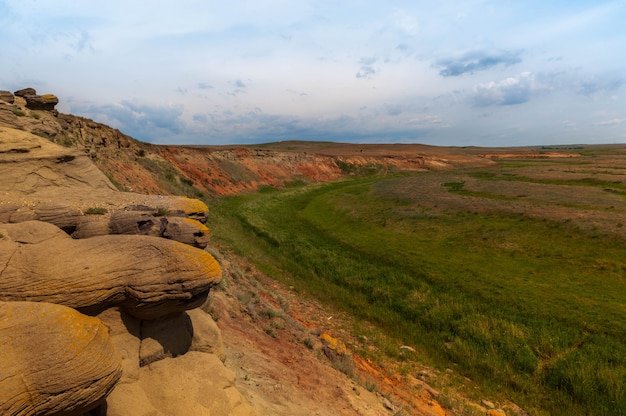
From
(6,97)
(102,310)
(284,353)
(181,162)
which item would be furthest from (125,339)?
(181,162)

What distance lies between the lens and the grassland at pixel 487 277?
15859 millimetres

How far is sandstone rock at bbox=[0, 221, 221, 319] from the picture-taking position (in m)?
8.15

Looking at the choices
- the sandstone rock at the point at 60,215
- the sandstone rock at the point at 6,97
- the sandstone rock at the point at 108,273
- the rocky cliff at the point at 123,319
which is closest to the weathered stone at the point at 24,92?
the sandstone rock at the point at 6,97

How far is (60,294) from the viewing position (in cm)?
818

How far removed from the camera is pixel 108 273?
9.01m

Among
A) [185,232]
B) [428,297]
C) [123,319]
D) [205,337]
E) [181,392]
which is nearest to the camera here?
[181,392]

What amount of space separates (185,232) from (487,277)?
21.9 meters

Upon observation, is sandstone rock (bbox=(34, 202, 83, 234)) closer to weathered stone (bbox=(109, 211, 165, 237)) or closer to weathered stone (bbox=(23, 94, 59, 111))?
weathered stone (bbox=(109, 211, 165, 237))

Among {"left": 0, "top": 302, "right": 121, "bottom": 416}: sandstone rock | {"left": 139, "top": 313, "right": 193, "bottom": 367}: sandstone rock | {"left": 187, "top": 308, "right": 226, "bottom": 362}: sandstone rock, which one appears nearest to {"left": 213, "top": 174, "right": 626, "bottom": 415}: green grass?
{"left": 187, "top": 308, "right": 226, "bottom": 362}: sandstone rock

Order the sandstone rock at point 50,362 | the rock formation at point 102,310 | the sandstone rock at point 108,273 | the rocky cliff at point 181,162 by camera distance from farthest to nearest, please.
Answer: the rocky cliff at point 181,162 < the sandstone rock at point 108,273 < the rock formation at point 102,310 < the sandstone rock at point 50,362

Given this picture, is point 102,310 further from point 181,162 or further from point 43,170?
point 181,162

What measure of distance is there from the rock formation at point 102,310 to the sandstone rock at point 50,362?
0.02 m

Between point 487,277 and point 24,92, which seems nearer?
point 487,277

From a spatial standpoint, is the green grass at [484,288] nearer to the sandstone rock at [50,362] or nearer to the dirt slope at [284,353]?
the dirt slope at [284,353]
